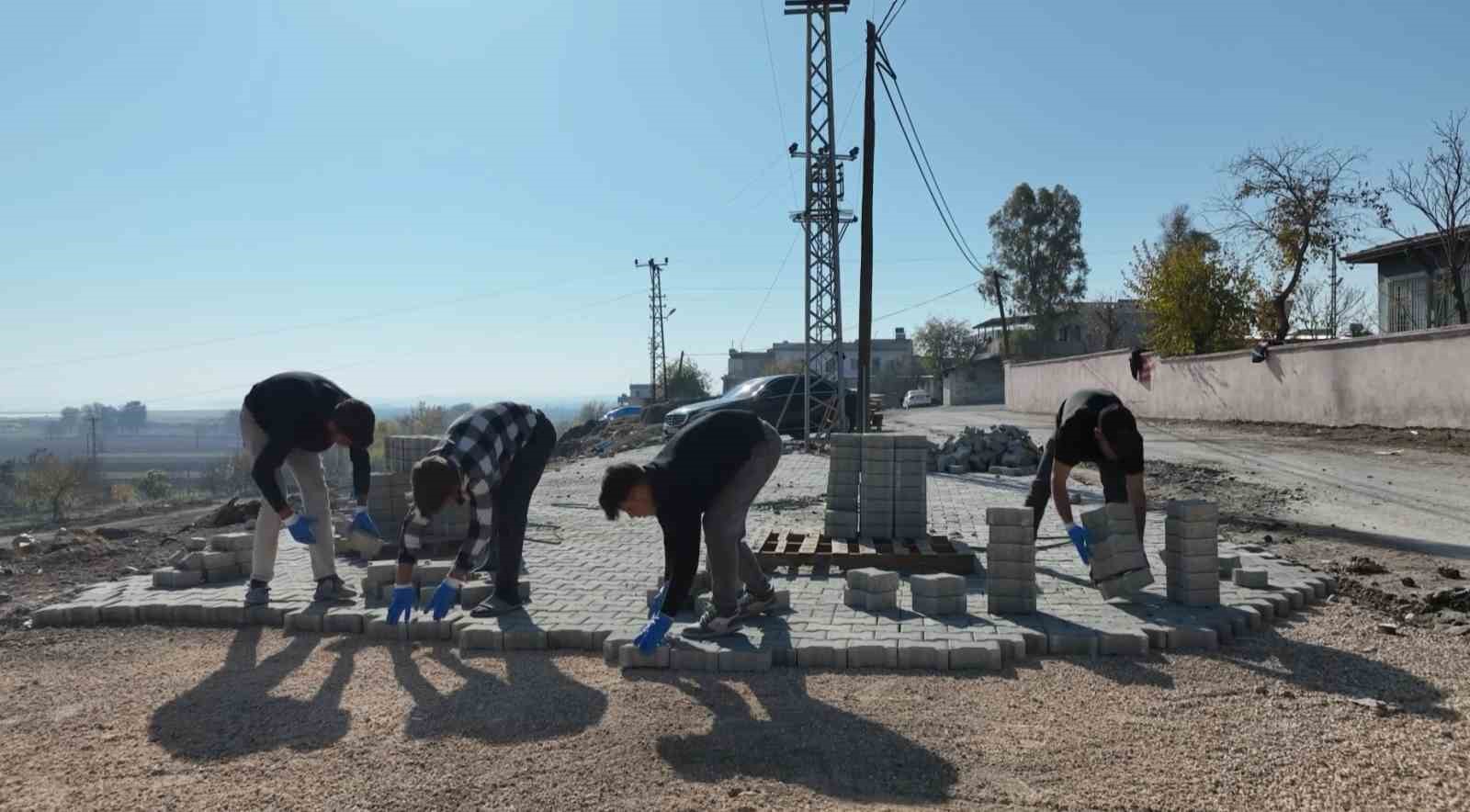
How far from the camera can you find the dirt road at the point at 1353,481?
7.87 m

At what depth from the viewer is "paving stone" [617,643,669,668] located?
448 centimetres

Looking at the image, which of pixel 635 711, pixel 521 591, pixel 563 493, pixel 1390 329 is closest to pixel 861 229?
pixel 563 493

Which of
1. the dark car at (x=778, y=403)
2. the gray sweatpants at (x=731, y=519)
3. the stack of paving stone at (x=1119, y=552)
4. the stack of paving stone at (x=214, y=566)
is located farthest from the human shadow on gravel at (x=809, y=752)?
the dark car at (x=778, y=403)

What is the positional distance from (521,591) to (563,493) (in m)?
6.91

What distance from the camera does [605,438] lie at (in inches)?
1176

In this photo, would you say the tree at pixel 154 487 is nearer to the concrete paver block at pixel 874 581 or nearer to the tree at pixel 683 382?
the tree at pixel 683 382

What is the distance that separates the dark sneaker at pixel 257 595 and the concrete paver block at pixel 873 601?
11.4ft

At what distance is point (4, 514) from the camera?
4728cm

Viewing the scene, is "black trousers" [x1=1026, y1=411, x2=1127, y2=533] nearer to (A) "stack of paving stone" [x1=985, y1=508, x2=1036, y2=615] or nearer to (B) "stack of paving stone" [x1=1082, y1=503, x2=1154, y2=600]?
(A) "stack of paving stone" [x1=985, y1=508, x2=1036, y2=615]

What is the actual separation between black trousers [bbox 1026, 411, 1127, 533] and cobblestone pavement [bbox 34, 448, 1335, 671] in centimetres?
48

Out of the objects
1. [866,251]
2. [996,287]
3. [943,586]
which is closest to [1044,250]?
[996,287]

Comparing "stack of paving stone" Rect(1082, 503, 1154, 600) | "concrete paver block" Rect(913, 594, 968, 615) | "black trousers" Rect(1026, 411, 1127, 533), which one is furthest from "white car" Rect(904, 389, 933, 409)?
"concrete paver block" Rect(913, 594, 968, 615)

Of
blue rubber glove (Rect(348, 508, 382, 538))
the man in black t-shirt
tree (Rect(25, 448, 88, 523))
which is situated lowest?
tree (Rect(25, 448, 88, 523))

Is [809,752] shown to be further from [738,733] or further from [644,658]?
[644,658]
